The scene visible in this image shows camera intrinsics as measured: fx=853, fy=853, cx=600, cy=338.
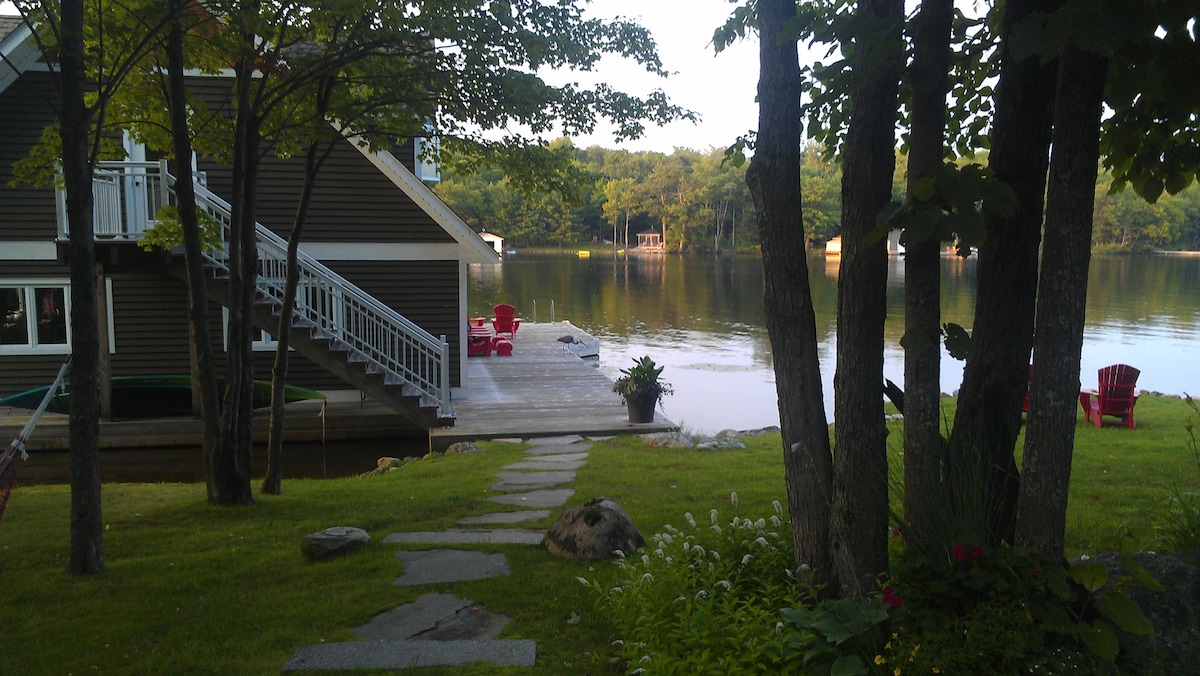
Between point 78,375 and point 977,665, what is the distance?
5.31 m

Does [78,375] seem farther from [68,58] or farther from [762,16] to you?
[762,16]

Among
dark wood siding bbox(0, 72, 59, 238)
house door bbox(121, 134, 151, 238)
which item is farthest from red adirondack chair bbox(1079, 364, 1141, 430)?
dark wood siding bbox(0, 72, 59, 238)

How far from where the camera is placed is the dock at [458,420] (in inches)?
503

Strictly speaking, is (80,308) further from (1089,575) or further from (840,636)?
(1089,575)

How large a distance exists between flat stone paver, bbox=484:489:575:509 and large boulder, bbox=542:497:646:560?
5.75 ft

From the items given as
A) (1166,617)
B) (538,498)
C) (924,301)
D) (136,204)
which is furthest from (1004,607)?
(136,204)

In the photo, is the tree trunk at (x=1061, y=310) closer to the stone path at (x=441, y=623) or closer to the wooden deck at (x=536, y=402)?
the stone path at (x=441, y=623)

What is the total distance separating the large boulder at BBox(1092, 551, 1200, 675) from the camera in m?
3.06

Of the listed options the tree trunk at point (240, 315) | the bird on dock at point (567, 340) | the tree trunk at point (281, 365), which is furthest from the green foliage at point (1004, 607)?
the bird on dock at point (567, 340)

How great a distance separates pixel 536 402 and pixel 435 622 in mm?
10552

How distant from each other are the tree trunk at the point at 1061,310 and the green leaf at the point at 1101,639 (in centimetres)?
40

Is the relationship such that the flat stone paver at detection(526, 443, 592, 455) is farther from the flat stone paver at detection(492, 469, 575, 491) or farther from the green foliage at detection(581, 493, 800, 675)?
the green foliage at detection(581, 493, 800, 675)

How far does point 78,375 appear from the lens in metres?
5.41

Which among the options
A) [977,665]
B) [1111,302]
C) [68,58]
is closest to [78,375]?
[68,58]
